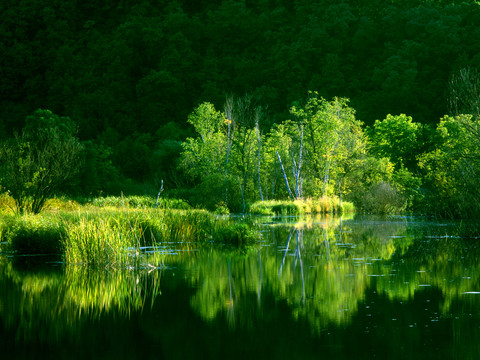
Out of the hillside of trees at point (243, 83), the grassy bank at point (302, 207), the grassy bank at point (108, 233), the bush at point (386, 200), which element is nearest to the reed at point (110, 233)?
the grassy bank at point (108, 233)

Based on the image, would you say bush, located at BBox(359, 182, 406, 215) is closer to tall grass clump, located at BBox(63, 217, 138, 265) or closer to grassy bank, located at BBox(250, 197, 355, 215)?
grassy bank, located at BBox(250, 197, 355, 215)

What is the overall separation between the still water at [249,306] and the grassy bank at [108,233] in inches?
20.1

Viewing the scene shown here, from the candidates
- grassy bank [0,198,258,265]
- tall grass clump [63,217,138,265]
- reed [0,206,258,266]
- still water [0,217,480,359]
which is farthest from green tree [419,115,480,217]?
tall grass clump [63,217,138,265]

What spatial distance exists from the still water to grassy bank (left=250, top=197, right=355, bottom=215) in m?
22.8

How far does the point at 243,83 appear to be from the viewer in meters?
78.1

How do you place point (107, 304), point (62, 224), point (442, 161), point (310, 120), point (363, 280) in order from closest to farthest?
1. point (107, 304)
2. point (363, 280)
3. point (62, 224)
4. point (442, 161)
5. point (310, 120)

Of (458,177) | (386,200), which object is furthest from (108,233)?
(386,200)

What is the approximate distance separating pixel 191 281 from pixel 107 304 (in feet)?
8.42

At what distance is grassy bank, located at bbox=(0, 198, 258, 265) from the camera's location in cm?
1564

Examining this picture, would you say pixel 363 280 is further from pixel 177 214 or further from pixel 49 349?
pixel 177 214

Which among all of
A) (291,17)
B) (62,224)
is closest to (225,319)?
(62,224)

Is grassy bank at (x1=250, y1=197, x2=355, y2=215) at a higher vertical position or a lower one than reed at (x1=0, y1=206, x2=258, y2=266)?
higher

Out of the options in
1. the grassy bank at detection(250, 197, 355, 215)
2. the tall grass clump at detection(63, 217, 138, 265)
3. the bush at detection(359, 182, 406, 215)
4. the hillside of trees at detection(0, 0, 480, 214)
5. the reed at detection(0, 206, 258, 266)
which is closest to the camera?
the tall grass clump at detection(63, 217, 138, 265)

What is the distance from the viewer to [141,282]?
13.6 meters
